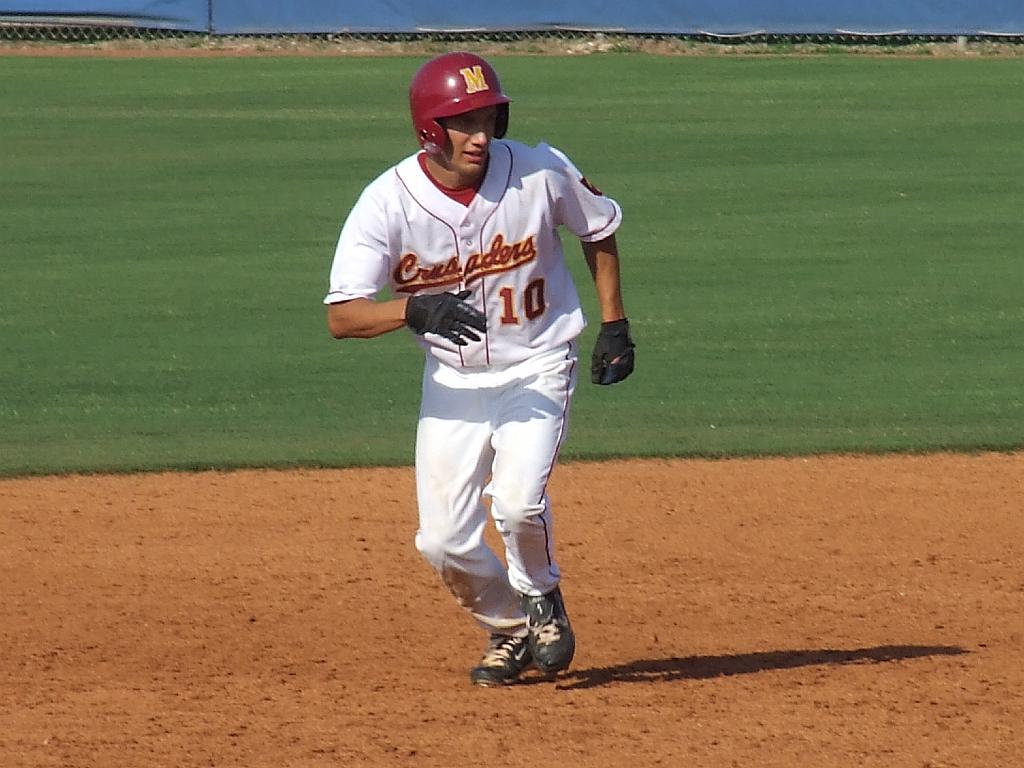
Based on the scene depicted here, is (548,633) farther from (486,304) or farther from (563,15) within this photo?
(563,15)

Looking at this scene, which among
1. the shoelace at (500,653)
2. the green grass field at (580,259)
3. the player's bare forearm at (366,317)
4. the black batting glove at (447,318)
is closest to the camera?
the black batting glove at (447,318)

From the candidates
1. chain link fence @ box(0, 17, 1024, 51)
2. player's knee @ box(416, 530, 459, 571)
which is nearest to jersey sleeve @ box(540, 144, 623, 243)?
player's knee @ box(416, 530, 459, 571)

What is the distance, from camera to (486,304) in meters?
5.59

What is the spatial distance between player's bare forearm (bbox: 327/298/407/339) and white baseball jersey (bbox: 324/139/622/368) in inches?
1.3

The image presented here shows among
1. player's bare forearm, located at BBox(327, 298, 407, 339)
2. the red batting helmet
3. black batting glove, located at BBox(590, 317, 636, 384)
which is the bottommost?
black batting glove, located at BBox(590, 317, 636, 384)

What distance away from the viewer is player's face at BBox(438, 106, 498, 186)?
5438 mm

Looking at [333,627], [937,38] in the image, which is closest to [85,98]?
[937,38]

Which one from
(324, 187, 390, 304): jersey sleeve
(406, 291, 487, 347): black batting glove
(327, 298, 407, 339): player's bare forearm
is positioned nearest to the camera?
(406, 291, 487, 347): black batting glove

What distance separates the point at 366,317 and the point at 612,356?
2.70 feet

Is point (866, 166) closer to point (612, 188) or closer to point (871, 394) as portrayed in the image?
point (612, 188)

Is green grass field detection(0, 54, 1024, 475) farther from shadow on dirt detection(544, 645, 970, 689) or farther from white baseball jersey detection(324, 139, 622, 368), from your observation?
white baseball jersey detection(324, 139, 622, 368)

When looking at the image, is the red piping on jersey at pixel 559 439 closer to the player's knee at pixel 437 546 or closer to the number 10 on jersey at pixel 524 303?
the number 10 on jersey at pixel 524 303

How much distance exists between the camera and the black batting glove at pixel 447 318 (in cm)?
518

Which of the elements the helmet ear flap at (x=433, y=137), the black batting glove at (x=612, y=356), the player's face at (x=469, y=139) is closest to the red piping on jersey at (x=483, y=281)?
the player's face at (x=469, y=139)
